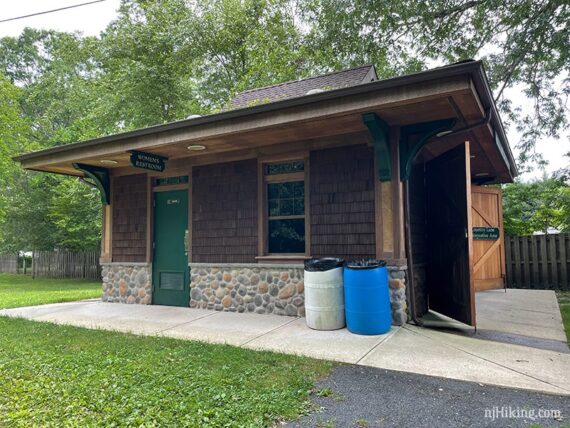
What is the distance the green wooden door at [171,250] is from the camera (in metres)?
6.56

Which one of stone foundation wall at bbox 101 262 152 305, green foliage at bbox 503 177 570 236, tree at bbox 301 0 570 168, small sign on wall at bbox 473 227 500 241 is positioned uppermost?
tree at bbox 301 0 570 168

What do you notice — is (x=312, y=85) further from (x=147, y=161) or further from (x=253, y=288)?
(x=253, y=288)

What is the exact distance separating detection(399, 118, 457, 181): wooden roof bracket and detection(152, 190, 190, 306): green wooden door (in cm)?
376

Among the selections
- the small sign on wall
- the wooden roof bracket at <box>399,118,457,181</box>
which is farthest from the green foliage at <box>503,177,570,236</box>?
the wooden roof bracket at <box>399,118,457,181</box>

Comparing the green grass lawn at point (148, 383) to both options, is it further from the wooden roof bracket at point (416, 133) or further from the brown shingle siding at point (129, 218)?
the brown shingle siding at point (129, 218)

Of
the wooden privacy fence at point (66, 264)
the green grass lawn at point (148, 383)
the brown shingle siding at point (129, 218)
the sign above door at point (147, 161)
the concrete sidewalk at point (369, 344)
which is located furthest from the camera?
the wooden privacy fence at point (66, 264)

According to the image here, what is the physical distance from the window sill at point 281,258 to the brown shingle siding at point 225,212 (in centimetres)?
20

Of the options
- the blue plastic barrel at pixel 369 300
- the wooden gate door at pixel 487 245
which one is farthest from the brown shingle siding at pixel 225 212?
the wooden gate door at pixel 487 245

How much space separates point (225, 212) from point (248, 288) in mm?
1293

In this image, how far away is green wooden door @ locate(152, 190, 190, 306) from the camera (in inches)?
258

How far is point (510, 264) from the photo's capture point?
9492 millimetres

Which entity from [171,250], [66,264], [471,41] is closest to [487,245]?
[471,41]

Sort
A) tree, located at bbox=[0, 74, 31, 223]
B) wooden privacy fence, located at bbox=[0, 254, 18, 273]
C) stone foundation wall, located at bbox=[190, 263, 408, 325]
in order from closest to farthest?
stone foundation wall, located at bbox=[190, 263, 408, 325] → tree, located at bbox=[0, 74, 31, 223] → wooden privacy fence, located at bbox=[0, 254, 18, 273]

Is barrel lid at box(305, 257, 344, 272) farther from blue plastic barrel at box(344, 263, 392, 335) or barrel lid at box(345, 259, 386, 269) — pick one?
blue plastic barrel at box(344, 263, 392, 335)
